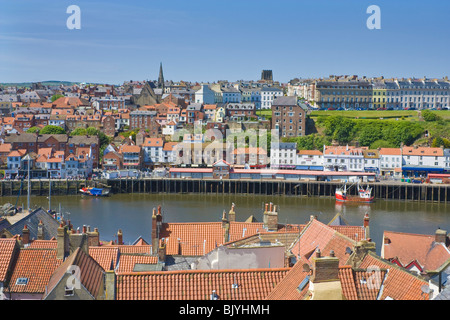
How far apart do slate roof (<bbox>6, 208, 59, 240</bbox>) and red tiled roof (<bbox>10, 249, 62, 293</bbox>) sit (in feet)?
15.2

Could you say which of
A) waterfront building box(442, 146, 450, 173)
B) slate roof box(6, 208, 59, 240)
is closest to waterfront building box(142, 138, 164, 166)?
waterfront building box(442, 146, 450, 173)

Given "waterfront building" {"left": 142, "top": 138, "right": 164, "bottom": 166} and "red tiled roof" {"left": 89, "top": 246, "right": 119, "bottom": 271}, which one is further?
"waterfront building" {"left": 142, "top": 138, "right": 164, "bottom": 166}

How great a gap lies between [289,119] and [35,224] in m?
38.8

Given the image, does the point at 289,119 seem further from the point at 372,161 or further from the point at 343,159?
the point at 372,161

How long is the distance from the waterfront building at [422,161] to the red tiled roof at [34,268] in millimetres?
35927

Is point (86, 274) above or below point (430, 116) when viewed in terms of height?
below

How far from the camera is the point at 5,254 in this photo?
8578 millimetres

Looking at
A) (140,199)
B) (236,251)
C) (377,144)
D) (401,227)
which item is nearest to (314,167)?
(377,144)

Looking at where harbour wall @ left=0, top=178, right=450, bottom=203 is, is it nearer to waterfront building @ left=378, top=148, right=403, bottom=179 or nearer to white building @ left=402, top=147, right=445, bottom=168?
waterfront building @ left=378, top=148, right=403, bottom=179

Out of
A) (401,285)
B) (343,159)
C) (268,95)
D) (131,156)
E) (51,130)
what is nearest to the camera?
(401,285)

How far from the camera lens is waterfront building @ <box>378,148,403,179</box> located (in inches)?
1634

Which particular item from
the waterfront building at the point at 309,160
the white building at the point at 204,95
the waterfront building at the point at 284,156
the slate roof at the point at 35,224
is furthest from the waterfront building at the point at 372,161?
the slate roof at the point at 35,224

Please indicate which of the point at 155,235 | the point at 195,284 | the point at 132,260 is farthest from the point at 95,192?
the point at 195,284
